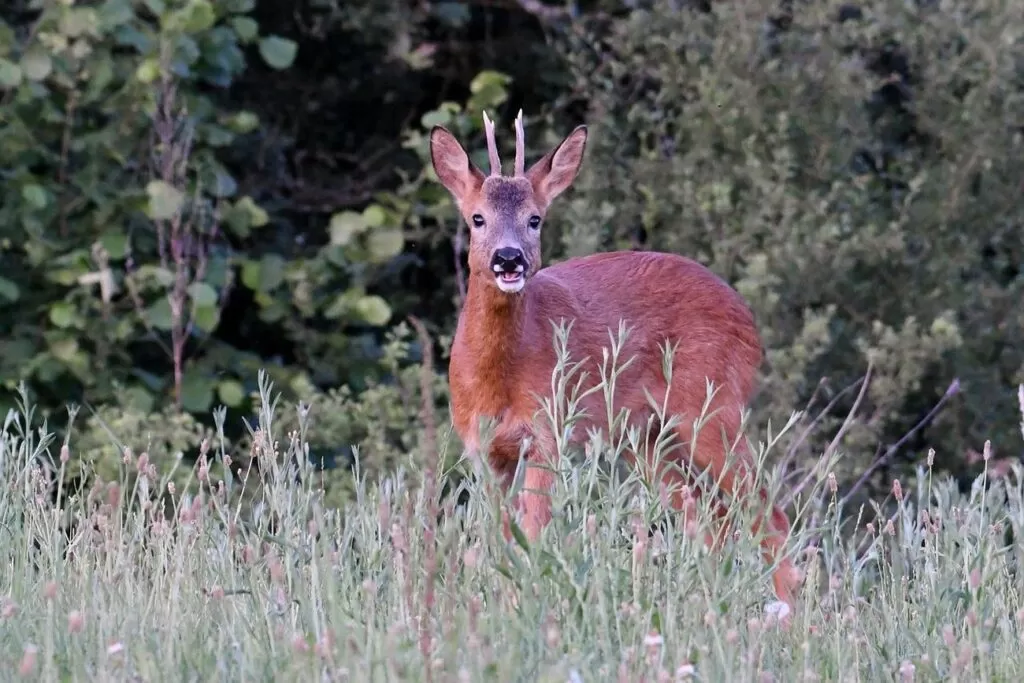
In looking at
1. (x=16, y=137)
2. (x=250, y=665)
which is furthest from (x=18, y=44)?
(x=250, y=665)

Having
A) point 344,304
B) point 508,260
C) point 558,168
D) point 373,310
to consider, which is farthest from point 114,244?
point 508,260

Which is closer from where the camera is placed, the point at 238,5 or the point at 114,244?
the point at 114,244

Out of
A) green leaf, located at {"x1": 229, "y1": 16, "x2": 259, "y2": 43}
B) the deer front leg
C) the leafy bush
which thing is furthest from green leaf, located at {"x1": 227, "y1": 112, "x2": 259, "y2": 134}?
the deer front leg

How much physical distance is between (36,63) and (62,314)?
43.2 inches

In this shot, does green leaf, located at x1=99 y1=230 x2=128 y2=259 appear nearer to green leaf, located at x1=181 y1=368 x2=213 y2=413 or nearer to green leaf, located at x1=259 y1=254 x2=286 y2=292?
green leaf, located at x1=181 y1=368 x2=213 y2=413

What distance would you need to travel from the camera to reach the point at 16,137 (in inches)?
354

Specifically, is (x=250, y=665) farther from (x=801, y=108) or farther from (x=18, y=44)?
(x=801, y=108)

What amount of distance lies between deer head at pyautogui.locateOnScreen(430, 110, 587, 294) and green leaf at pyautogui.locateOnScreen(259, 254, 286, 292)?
2812mm

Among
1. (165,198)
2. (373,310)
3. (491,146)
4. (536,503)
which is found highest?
(491,146)

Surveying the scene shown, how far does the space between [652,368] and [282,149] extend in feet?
14.5

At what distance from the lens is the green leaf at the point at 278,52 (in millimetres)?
9398

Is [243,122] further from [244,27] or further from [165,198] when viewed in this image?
[165,198]

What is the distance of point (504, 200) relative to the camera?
6.40 metres

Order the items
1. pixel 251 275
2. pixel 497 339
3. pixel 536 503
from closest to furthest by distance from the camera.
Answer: pixel 536 503, pixel 497 339, pixel 251 275
